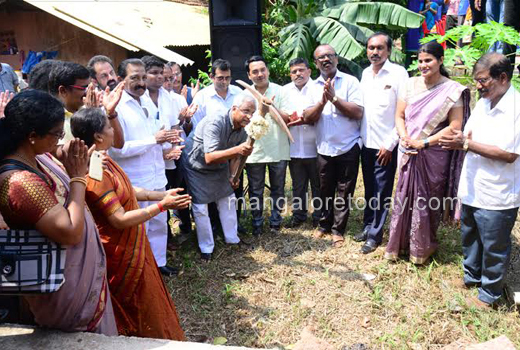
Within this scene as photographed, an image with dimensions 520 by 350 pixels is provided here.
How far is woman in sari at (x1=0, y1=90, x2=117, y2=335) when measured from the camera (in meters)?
1.86

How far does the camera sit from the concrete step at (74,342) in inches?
77.9

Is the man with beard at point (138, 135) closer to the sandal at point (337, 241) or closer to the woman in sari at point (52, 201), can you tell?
the woman in sari at point (52, 201)

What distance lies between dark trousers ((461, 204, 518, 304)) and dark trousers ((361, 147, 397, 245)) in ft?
2.93

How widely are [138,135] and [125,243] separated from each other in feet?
4.49

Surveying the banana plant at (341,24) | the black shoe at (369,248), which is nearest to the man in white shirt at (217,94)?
the black shoe at (369,248)

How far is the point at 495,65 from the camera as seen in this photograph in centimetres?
325

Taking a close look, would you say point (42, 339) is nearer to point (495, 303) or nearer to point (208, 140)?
point (208, 140)

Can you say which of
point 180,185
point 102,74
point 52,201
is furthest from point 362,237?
point 52,201

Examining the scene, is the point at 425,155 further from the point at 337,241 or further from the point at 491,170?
the point at 337,241

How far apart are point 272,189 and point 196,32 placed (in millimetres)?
7109

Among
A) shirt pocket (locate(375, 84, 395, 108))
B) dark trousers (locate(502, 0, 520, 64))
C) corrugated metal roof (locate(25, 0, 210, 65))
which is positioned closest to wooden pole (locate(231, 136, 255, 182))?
shirt pocket (locate(375, 84, 395, 108))

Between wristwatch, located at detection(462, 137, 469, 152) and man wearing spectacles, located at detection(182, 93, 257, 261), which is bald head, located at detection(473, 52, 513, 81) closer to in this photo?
wristwatch, located at detection(462, 137, 469, 152)

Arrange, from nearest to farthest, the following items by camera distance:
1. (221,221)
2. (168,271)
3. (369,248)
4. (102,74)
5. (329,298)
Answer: (329,298), (102,74), (168,271), (369,248), (221,221)

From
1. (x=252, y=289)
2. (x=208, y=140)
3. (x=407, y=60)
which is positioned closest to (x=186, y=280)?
(x=252, y=289)
